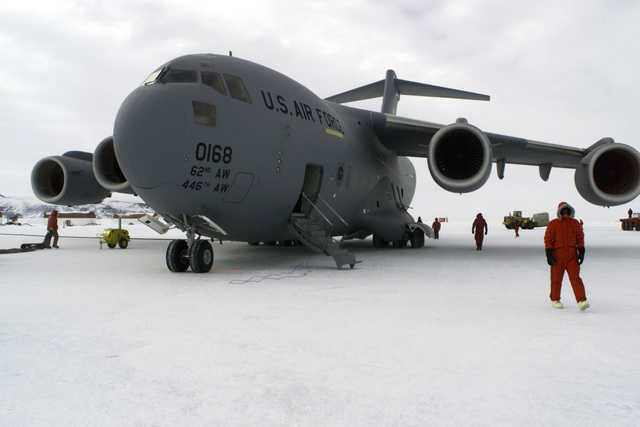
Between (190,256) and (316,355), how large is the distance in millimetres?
4647

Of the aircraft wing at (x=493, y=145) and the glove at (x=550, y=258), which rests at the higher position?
the aircraft wing at (x=493, y=145)

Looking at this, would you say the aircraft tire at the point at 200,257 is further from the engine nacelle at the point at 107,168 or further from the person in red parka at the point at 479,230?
the person in red parka at the point at 479,230

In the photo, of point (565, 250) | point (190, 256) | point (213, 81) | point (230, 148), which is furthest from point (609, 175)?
point (190, 256)

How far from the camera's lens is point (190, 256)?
7.14m

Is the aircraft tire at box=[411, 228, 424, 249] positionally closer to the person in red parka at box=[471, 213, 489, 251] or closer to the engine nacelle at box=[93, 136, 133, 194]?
the person in red parka at box=[471, 213, 489, 251]

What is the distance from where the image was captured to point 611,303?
15.8ft

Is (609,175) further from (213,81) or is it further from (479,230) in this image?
(213,81)

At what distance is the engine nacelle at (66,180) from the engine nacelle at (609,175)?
515 inches

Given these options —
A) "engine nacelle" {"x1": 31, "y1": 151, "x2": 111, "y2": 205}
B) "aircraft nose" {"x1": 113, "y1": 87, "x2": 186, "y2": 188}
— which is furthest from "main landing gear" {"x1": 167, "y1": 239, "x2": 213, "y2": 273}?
"engine nacelle" {"x1": 31, "y1": 151, "x2": 111, "y2": 205}

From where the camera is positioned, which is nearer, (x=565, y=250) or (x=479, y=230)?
(x=565, y=250)

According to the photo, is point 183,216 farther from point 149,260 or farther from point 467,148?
point 467,148

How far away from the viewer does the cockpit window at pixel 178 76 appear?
6.52 meters

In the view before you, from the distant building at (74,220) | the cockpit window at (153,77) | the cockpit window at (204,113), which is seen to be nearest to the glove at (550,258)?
the cockpit window at (204,113)

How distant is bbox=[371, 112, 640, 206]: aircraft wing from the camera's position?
962 centimetres
